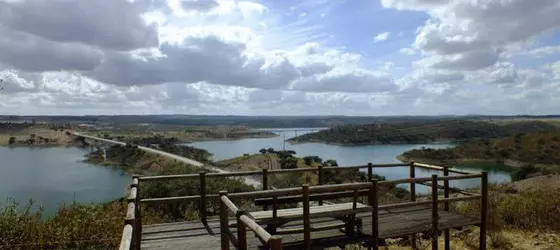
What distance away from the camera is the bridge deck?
6.44 meters

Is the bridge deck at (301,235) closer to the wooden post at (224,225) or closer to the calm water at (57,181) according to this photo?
the wooden post at (224,225)

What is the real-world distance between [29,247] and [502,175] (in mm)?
63528

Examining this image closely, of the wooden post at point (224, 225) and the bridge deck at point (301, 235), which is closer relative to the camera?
the wooden post at point (224, 225)

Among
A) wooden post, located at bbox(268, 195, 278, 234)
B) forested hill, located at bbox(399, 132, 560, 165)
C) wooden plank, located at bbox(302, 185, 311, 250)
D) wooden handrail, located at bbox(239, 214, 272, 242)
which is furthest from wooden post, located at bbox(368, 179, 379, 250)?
forested hill, located at bbox(399, 132, 560, 165)

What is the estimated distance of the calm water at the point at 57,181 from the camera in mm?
56188

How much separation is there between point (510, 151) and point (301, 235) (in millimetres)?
80738

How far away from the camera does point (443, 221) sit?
7.79 meters

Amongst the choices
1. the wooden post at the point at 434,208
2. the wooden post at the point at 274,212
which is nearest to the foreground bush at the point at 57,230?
the wooden post at the point at 274,212

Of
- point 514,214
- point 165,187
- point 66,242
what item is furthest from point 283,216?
point 165,187

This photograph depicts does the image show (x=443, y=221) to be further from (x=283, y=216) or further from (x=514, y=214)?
(x=514, y=214)

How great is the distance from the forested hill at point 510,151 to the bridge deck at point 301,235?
6817cm

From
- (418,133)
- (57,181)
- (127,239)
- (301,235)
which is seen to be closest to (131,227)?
(127,239)

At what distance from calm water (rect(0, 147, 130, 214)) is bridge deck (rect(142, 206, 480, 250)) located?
40.4m

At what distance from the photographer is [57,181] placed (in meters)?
72.2
